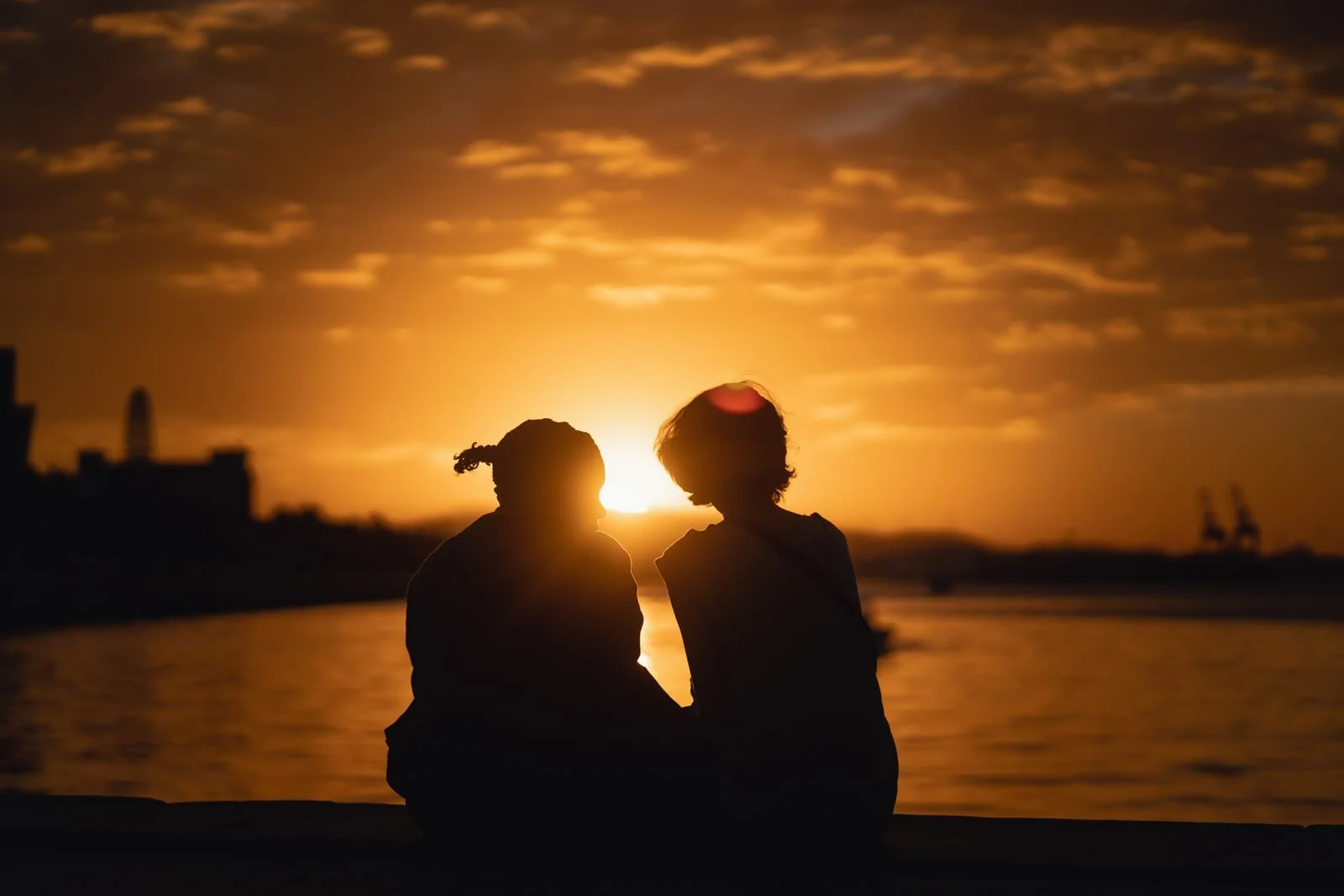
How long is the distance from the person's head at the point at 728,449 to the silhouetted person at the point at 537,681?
34 cm

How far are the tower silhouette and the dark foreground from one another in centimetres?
17369

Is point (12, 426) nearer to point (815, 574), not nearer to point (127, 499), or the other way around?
point (127, 499)

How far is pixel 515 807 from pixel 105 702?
40.3m

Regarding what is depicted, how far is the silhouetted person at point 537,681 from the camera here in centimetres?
484

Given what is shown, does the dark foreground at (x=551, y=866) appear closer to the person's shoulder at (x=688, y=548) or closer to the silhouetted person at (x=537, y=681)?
the silhouetted person at (x=537, y=681)

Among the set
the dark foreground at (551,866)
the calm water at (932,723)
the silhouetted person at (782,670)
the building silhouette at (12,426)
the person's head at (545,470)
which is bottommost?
the calm water at (932,723)

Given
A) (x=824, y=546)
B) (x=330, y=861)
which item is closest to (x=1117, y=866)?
(x=824, y=546)

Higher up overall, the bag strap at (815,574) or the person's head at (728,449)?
the person's head at (728,449)

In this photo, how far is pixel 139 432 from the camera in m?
171

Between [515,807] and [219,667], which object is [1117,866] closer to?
[515,807]

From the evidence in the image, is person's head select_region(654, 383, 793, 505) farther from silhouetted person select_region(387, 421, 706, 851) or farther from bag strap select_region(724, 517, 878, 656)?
silhouetted person select_region(387, 421, 706, 851)

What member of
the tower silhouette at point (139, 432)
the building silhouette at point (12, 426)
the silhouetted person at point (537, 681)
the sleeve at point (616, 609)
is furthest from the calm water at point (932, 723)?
the tower silhouette at point (139, 432)

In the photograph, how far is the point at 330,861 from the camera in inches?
194

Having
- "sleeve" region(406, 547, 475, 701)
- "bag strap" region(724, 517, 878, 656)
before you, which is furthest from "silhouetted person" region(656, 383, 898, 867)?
"sleeve" region(406, 547, 475, 701)
